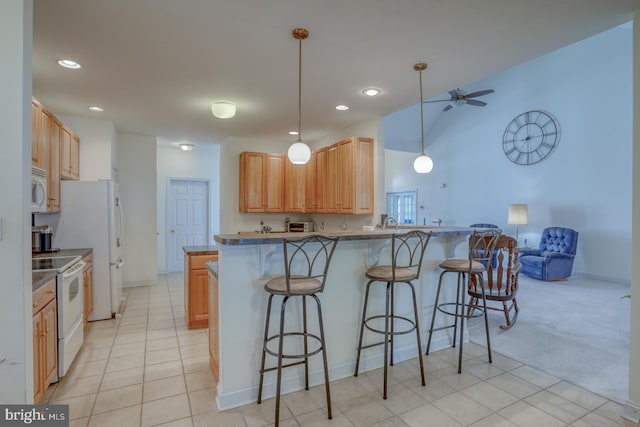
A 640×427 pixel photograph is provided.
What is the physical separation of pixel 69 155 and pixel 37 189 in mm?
1425

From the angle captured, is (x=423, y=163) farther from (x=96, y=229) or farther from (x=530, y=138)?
(x=530, y=138)

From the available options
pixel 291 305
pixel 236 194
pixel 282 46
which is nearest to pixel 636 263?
pixel 291 305

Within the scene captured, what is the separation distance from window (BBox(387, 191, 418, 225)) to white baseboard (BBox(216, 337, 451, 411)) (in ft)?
23.0

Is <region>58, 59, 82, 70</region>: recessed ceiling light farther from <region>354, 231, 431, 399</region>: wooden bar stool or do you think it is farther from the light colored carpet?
the light colored carpet

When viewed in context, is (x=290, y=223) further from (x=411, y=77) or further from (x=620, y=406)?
(x=620, y=406)

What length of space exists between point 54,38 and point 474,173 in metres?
8.00

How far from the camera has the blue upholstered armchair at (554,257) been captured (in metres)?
5.89

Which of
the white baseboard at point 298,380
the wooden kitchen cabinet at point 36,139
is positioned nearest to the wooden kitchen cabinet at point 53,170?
the wooden kitchen cabinet at point 36,139

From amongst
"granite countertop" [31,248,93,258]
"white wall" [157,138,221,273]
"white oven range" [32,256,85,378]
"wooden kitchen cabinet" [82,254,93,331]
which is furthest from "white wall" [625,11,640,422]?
"white wall" [157,138,221,273]

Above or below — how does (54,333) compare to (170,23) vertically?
below

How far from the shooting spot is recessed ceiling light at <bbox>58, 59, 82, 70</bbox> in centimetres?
275

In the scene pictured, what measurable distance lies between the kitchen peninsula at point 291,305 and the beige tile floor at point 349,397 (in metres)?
0.12

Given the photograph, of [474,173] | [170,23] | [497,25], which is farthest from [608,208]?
[170,23]

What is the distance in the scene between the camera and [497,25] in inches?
86.8
